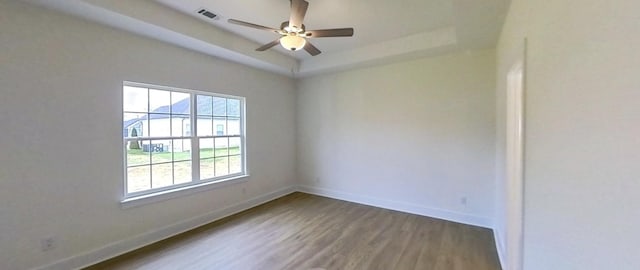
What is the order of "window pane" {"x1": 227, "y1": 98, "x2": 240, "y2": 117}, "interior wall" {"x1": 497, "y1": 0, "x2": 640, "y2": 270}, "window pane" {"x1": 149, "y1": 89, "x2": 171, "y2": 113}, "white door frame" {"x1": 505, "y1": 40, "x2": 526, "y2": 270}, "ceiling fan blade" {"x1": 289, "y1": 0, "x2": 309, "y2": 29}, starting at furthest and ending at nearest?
"window pane" {"x1": 227, "y1": 98, "x2": 240, "y2": 117} < "window pane" {"x1": 149, "y1": 89, "x2": 171, "y2": 113} < "ceiling fan blade" {"x1": 289, "y1": 0, "x2": 309, "y2": 29} < "white door frame" {"x1": 505, "y1": 40, "x2": 526, "y2": 270} < "interior wall" {"x1": 497, "y1": 0, "x2": 640, "y2": 270}

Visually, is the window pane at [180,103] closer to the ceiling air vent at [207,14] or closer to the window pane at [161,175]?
the window pane at [161,175]

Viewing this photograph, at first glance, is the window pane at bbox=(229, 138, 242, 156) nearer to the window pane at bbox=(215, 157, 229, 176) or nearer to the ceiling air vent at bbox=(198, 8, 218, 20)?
the window pane at bbox=(215, 157, 229, 176)

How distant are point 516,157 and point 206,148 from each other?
382 cm

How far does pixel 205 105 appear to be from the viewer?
12.8ft

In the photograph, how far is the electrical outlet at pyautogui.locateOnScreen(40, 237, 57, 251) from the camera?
236 cm

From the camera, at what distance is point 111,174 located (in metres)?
2.81

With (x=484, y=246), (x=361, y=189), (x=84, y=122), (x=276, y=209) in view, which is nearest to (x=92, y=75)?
(x=84, y=122)

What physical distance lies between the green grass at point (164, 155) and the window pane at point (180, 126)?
28 centimetres

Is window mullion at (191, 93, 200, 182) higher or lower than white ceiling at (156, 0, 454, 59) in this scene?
lower

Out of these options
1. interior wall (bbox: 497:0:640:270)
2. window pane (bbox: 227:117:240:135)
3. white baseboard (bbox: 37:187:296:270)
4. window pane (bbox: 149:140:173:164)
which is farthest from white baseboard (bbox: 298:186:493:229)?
window pane (bbox: 149:140:173:164)

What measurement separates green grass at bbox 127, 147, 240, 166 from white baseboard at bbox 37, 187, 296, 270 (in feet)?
2.82

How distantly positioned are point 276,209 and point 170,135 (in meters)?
2.02

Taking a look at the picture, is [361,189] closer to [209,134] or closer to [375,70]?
[375,70]

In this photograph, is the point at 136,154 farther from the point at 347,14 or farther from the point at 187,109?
the point at 347,14
